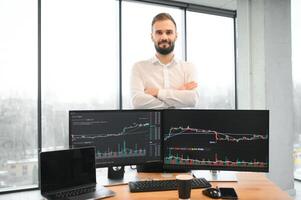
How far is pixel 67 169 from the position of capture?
1.64 m

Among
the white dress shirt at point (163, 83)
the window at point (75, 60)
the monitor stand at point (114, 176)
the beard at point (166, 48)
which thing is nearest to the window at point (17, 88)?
the window at point (75, 60)

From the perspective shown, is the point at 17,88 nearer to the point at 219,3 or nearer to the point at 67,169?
the point at 67,169

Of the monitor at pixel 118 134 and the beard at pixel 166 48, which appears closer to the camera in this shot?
the monitor at pixel 118 134

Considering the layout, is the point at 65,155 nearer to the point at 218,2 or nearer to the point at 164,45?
the point at 164,45

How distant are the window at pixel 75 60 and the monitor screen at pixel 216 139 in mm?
2134

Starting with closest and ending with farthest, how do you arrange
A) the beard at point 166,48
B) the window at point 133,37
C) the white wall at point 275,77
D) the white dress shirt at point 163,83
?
1. the white dress shirt at point 163,83
2. the beard at point 166,48
3. the white wall at point 275,77
4. the window at point 133,37

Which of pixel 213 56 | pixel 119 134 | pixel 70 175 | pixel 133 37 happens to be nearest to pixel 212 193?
pixel 119 134

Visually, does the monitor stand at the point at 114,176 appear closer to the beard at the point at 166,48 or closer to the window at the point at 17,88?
the beard at the point at 166,48

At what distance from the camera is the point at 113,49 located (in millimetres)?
3902

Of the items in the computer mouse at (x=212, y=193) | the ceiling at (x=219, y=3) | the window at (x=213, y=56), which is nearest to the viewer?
the computer mouse at (x=212, y=193)

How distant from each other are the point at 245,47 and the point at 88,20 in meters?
2.16

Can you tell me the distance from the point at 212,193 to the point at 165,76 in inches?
46.8

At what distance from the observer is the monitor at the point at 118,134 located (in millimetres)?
1749

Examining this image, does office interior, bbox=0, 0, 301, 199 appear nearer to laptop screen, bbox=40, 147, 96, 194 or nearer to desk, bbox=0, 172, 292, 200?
desk, bbox=0, 172, 292, 200
